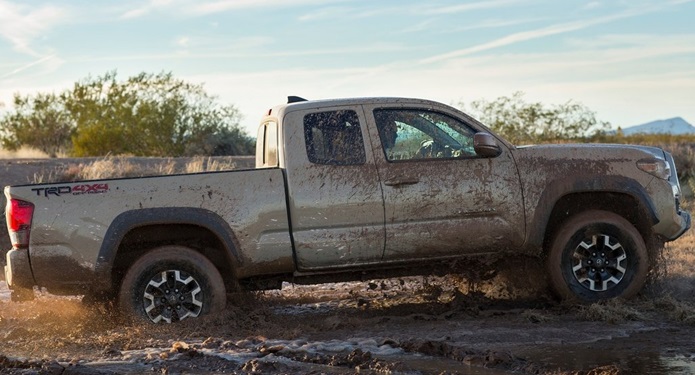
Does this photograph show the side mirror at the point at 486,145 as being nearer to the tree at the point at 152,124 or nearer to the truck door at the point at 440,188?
the truck door at the point at 440,188

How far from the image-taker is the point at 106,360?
698 cm

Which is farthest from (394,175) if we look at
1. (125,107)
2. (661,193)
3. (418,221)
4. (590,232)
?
(125,107)

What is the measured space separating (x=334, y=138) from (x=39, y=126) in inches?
1124

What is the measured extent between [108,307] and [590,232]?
13.5 feet

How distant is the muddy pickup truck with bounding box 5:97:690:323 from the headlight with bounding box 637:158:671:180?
0.05 feet

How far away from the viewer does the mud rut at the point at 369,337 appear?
21.8 feet

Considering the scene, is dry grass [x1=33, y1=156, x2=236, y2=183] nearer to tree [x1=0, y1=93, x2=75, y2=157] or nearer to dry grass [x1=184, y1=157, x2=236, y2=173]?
dry grass [x1=184, y1=157, x2=236, y2=173]

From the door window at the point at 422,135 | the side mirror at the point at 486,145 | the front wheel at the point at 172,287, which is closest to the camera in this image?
the front wheel at the point at 172,287

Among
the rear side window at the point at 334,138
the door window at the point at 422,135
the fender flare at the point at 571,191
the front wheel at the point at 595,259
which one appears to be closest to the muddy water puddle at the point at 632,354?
the front wheel at the point at 595,259

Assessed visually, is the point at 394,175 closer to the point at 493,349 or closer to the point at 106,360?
the point at 493,349

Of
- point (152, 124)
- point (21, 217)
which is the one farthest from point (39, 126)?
point (21, 217)

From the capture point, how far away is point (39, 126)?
1372 inches

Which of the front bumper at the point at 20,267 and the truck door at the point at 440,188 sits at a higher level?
the truck door at the point at 440,188

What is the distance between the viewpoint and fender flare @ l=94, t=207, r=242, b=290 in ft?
26.2
